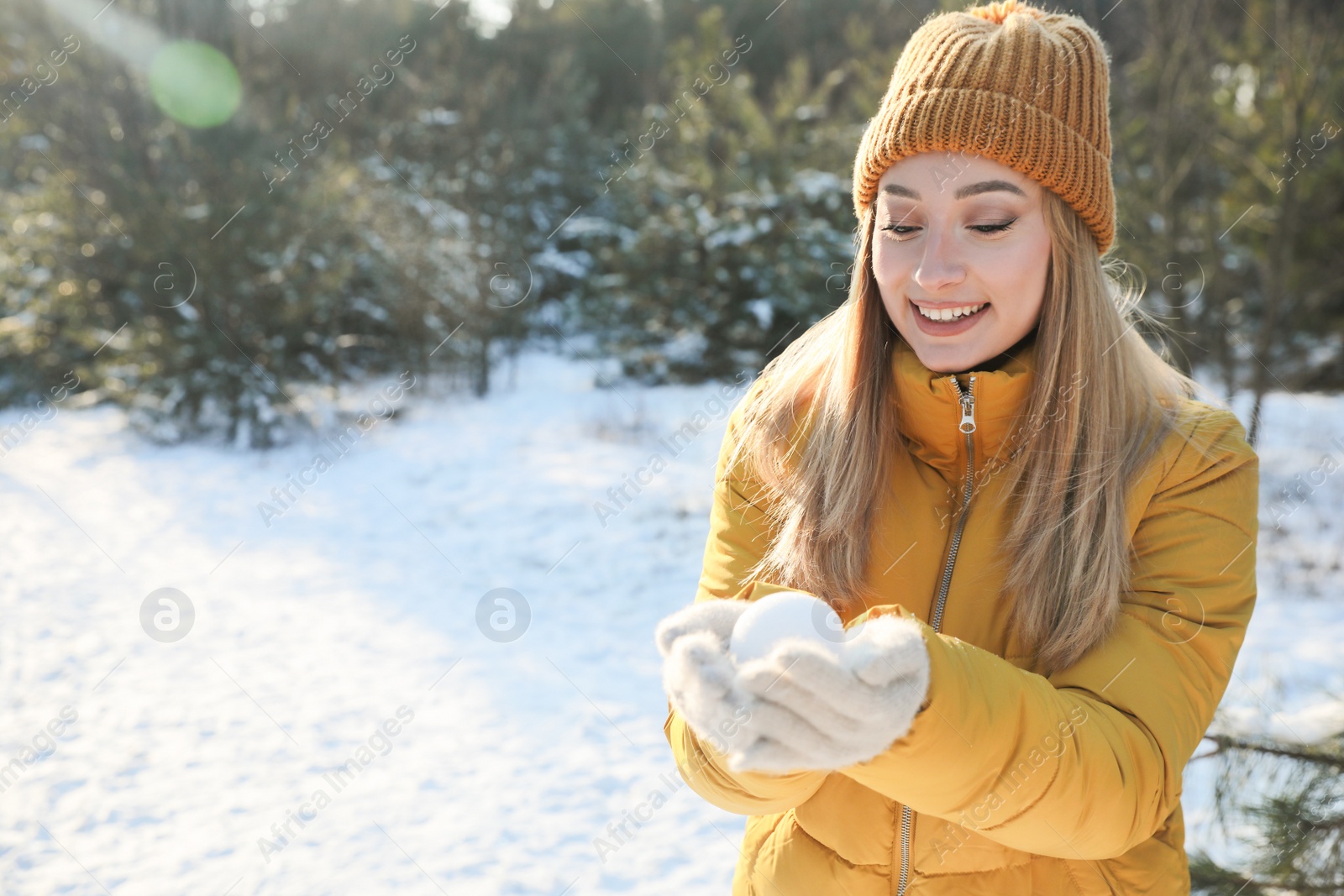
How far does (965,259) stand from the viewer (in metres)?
1.43

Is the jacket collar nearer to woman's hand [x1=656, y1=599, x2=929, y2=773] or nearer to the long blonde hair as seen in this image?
the long blonde hair

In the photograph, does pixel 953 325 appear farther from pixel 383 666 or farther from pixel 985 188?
pixel 383 666

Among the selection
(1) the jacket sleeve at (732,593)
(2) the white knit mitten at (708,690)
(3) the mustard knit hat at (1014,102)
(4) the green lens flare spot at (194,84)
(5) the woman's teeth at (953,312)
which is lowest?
(1) the jacket sleeve at (732,593)

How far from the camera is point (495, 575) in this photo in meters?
5.57

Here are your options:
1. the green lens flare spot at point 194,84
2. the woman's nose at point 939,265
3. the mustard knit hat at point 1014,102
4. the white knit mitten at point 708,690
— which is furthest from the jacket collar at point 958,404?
the green lens flare spot at point 194,84

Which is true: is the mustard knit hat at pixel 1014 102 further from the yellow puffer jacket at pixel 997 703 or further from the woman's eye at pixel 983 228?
the yellow puffer jacket at pixel 997 703

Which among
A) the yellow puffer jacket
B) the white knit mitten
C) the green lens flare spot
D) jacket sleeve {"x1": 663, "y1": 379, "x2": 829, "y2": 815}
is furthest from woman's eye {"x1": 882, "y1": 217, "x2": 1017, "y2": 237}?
the green lens flare spot

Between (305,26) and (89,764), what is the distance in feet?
47.6

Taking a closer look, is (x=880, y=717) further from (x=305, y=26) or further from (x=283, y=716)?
(x=305, y=26)

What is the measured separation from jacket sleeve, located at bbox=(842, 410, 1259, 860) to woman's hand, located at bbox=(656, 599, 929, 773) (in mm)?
49

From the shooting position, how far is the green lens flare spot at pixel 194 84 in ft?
28.6

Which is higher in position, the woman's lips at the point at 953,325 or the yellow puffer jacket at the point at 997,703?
the woman's lips at the point at 953,325

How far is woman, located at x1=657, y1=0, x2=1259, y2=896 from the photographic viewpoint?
1099 millimetres

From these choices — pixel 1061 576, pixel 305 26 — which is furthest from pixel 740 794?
pixel 305 26
